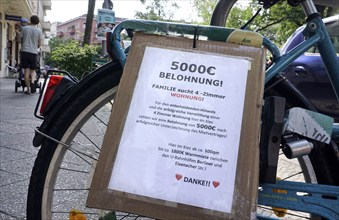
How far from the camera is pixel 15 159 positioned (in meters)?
3.35

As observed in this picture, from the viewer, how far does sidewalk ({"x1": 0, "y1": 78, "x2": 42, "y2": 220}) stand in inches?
93.1

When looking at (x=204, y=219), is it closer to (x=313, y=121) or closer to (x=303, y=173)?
(x=313, y=121)

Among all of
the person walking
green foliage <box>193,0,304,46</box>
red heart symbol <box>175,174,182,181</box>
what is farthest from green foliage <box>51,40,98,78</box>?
red heart symbol <box>175,174,182,181</box>

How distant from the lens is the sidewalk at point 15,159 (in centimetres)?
237

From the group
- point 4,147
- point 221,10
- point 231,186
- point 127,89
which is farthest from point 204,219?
point 4,147

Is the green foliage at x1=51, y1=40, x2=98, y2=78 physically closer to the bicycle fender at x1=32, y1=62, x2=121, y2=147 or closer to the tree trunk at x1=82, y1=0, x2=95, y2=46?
the tree trunk at x1=82, y1=0, x2=95, y2=46

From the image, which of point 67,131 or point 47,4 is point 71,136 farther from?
point 47,4

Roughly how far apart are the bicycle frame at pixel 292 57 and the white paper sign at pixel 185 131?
0.19m

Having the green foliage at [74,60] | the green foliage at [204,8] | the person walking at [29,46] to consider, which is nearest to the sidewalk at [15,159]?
the person walking at [29,46]

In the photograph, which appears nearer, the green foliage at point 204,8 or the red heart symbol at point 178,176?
the red heart symbol at point 178,176

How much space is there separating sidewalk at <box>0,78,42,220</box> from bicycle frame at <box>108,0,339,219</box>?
1.42m

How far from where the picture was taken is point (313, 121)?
1.42 metres

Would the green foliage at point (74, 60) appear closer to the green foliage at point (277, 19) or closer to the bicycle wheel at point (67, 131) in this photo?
the green foliage at point (277, 19)

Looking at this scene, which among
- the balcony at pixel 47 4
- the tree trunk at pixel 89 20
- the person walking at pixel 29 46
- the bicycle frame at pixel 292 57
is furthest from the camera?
the balcony at pixel 47 4
